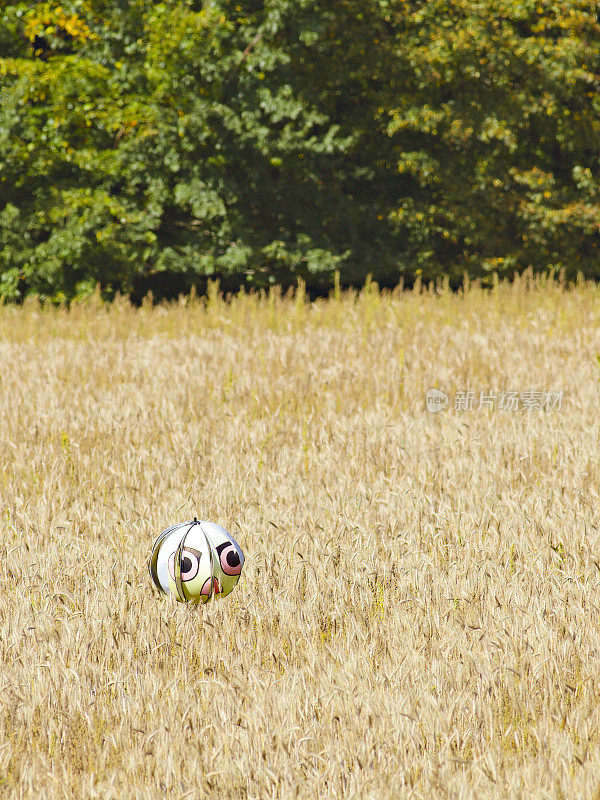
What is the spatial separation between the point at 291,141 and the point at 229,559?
12003mm

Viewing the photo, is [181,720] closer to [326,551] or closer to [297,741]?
[297,741]

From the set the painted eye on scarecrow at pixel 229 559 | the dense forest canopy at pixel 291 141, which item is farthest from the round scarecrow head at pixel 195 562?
the dense forest canopy at pixel 291 141

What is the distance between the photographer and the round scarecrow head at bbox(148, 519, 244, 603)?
3.46 m

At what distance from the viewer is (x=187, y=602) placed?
350 centimetres

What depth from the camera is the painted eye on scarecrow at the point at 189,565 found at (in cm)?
345

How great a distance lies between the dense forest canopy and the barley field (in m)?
7.52

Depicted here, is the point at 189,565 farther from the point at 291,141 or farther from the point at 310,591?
the point at 291,141

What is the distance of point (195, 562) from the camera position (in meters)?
3.46

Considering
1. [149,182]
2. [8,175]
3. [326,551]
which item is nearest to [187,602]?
[326,551]

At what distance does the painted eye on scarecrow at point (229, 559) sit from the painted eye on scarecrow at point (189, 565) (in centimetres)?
10

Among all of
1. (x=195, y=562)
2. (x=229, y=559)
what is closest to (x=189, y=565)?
(x=195, y=562)

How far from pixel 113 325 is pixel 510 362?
5.28m

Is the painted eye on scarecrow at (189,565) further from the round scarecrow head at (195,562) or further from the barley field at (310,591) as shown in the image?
the barley field at (310,591)

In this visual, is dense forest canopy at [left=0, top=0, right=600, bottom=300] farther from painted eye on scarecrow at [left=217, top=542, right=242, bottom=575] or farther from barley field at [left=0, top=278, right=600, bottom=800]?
painted eye on scarecrow at [left=217, top=542, right=242, bottom=575]
